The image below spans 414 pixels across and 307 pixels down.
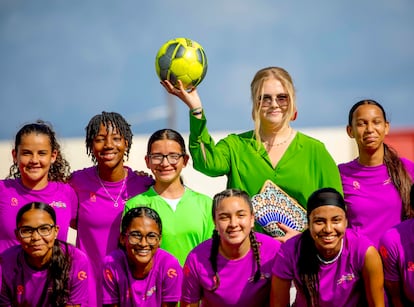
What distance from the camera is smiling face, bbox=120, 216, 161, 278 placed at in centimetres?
696

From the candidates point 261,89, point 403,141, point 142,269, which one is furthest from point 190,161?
point 142,269

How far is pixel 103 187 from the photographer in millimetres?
7656

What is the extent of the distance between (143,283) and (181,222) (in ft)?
2.06

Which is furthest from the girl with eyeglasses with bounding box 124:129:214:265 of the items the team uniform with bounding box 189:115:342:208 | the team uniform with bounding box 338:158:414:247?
the team uniform with bounding box 338:158:414:247

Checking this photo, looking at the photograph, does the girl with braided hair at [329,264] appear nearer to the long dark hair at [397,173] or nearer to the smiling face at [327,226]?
the smiling face at [327,226]

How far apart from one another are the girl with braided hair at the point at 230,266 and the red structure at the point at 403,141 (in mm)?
17875

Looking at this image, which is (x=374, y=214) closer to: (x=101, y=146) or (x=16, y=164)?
(x=101, y=146)

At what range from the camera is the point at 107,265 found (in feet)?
23.1

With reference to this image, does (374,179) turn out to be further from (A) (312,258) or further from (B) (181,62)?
(B) (181,62)

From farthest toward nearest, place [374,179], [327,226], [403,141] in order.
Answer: [403,141] → [374,179] → [327,226]

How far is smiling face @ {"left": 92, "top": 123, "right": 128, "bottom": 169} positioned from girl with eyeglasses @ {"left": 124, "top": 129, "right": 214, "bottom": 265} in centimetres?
29

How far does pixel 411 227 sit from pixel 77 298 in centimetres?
275

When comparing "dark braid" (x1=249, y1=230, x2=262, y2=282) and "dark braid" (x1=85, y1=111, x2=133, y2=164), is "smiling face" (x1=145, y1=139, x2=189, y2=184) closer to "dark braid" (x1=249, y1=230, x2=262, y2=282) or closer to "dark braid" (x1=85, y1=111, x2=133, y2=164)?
"dark braid" (x1=85, y1=111, x2=133, y2=164)

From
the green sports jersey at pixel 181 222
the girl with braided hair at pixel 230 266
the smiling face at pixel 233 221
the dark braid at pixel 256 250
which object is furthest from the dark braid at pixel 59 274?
the dark braid at pixel 256 250
